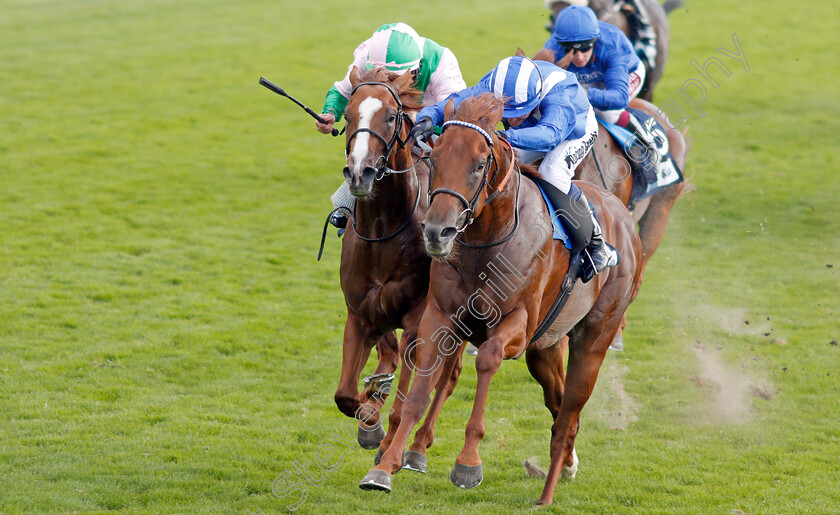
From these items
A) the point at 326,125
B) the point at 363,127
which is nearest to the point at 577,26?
the point at 326,125

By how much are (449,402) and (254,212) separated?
6355 mm

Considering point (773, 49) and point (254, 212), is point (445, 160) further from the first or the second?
point (773, 49)

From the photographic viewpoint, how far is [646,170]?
7.70 m

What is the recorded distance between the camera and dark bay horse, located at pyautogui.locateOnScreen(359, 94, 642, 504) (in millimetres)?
3865

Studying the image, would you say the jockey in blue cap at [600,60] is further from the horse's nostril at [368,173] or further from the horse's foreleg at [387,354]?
the horse's nostril at [368,173]

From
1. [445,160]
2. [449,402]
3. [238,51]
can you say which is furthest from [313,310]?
[238,51]

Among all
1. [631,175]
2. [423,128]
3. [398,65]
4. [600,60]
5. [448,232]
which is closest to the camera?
[448,232]

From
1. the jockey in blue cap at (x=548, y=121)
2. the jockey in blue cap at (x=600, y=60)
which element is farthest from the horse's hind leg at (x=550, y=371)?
the jockey in blue cap at (x=600, y=60)

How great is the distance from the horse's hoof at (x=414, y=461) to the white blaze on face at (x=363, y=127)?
5.13 feet

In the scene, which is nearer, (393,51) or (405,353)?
(405,353)

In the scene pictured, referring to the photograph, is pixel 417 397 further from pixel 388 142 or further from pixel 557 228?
pixel 388 142

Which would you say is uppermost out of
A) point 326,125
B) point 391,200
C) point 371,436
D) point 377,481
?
point 326,125

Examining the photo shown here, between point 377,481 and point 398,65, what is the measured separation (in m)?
2.38

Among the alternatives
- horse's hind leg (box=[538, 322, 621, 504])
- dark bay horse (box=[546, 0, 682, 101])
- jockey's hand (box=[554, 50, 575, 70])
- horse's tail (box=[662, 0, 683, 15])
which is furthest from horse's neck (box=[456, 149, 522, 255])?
horse's tail (box=[662, 0, 683, 15])
